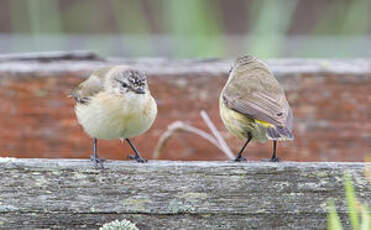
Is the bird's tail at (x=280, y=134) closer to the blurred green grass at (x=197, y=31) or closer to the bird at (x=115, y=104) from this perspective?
the bird at (x=115, y=104)

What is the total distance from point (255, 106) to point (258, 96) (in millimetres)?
78

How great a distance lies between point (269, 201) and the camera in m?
2.62

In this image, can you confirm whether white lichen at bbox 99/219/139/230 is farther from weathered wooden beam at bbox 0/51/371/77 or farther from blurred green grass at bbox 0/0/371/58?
blurred green grass at bbox 0/0/371/58

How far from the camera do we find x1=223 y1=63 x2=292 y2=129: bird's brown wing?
147 inches

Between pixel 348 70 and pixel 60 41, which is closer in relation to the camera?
pixel 348 70

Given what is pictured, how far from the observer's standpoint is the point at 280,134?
3525 mm

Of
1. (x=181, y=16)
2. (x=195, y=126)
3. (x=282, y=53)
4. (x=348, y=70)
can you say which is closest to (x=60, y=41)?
(x=181, y=16)

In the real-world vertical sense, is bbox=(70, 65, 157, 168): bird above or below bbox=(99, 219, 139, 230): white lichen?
above

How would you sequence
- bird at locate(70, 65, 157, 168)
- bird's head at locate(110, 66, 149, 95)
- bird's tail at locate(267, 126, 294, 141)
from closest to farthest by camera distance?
1. bird's tail at locate(267, 126, 294, 141)
2. bird at locate(70, 65, 157, 168)
3. bird's head at locate(110, 66, 149, 95)

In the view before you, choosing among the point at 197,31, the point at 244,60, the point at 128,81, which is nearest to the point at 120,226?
the point at 128,81

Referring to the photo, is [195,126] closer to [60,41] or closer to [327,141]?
[327,141]

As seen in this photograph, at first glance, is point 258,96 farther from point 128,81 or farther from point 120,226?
point 120,226

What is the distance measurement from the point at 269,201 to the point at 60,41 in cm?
345

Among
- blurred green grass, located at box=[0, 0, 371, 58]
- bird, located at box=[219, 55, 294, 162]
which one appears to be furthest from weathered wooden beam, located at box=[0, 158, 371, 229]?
blurred green grass, located at box=[0, 0, 371, 58]
